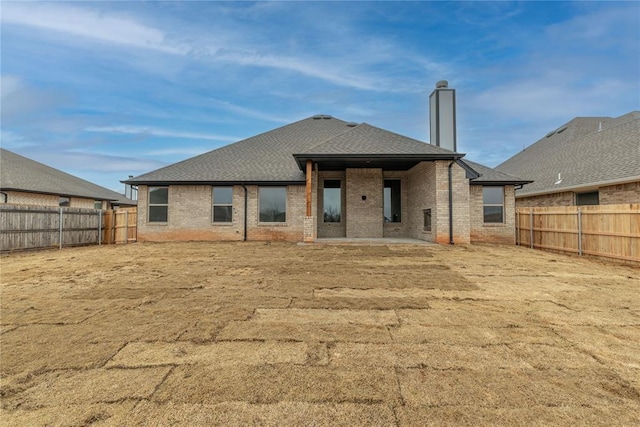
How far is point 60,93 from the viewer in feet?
74.0

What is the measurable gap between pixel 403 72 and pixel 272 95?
438 inches

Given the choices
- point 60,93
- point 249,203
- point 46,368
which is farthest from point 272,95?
point 46,368

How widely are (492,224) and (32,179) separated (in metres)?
26.4

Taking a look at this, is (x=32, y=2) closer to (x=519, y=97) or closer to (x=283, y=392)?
(x=283, y=392)

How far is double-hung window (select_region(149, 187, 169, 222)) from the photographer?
14.5 meters

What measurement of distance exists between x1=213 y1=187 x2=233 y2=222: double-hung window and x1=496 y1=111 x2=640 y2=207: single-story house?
1627cm

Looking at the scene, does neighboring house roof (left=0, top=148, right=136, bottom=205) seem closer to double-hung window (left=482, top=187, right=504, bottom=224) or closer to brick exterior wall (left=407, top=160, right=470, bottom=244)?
brick exterior wall (left=407, top=160, right=470, bottom=244)

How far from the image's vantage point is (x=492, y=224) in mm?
13938

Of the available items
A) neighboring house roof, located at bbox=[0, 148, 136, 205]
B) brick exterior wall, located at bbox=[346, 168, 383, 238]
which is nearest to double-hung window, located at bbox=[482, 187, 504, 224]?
brick exterior wall, located at bbox=[346, 168, 383, 238]

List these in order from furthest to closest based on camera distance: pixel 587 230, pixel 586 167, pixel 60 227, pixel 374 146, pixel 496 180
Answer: pixel 586 167, pixel 496 180, pixel 60 227, pixel 374 146, pixel 587 230

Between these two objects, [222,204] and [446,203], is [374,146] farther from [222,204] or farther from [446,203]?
[222,204]

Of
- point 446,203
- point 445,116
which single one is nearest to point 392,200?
point 446,203

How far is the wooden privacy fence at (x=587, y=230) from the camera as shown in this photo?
8.46 m

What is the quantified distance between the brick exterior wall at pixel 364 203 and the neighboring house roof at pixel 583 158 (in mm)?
8825
